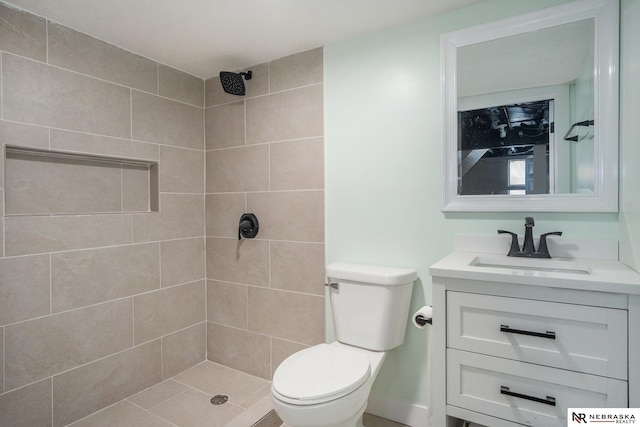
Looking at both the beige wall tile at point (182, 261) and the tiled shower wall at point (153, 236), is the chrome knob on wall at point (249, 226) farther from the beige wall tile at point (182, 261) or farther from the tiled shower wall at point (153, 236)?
the beige wall tile at point (182, 261)

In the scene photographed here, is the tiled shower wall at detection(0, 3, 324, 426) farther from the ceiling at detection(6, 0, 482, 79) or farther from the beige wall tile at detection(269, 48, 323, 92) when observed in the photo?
the ceiling at detection(6, 0, 482, 79)

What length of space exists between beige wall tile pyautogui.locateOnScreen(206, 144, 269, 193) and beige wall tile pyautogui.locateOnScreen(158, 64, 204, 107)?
41 centimetres

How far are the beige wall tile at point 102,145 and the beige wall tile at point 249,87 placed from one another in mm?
584

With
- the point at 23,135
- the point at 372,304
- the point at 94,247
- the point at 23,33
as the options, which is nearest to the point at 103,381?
the point at 94,247

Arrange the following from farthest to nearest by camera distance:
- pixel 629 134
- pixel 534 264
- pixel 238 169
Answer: pixel 238 169 → pixel 534 264 → pixel 629 134

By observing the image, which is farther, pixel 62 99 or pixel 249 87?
pixel 249 87

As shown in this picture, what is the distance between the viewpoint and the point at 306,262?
2146 mm

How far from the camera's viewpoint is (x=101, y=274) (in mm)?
1978

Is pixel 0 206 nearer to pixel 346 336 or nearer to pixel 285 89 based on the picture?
pixel 285 89

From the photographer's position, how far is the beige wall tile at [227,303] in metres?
2.41

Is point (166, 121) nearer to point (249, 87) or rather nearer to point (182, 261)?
point (249, 87)

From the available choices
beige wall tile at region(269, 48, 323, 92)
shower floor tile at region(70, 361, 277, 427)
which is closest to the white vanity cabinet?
shower floor tile at region(70, 361, 277, 427)

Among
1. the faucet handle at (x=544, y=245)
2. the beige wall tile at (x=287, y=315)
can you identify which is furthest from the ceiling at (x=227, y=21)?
the beige wall tile at (x=287, y=315)

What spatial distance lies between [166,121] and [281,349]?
1.71 m
